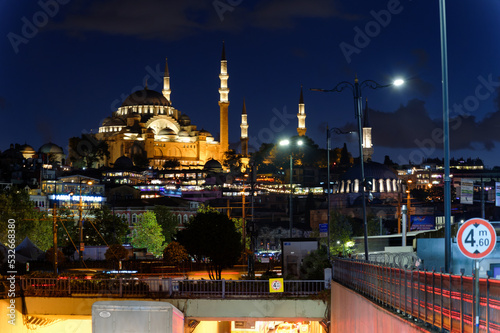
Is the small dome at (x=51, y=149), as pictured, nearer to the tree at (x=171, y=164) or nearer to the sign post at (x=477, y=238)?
the tree at (x=171, y=164)

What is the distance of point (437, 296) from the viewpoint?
9.86 metres

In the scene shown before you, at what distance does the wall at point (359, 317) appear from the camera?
1164 centimetres

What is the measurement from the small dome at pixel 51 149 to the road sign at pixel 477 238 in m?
183

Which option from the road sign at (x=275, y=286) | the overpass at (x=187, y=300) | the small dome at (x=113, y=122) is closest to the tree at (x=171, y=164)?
the small dome at (x=113, y=122)

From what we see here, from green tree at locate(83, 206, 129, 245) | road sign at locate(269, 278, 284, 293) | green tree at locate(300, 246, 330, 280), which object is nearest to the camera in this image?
road sign at locate(269, 278, 284, 293)

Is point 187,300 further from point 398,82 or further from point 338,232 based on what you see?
point 338,232

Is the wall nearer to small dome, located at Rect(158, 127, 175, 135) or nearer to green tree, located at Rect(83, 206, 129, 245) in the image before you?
green tree, located at Rect(83, 206, 129, 245)

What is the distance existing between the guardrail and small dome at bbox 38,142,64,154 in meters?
163

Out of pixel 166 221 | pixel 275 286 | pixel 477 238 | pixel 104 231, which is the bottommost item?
pixel 104 231

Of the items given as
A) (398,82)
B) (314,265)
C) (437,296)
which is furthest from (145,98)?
(437,296)

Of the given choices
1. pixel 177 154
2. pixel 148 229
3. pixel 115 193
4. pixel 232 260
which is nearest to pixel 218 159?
pixel 177 154

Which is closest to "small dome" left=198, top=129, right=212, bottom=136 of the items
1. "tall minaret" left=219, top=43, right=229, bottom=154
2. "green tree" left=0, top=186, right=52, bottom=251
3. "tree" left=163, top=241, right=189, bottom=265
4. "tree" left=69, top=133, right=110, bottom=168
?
"tall minaret" left=219, top=43, right=229, bottom=154

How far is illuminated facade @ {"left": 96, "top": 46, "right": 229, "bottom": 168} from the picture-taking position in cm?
18012

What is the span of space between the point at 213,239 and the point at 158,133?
14666 cm
